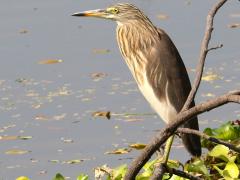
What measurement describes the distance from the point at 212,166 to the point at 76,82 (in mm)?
2704

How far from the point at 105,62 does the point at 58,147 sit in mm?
1581

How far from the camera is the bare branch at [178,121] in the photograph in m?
2.33

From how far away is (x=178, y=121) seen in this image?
240 cm

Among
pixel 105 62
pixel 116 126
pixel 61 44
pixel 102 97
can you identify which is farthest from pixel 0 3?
pixel 116 126

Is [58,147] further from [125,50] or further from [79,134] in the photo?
[125,50]

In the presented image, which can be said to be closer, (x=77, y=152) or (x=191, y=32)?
(x=77, y=152)

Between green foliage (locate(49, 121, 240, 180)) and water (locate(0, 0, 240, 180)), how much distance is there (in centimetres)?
117

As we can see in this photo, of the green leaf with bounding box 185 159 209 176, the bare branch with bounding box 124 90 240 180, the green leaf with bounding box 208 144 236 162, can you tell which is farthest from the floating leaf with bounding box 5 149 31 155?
the bare branch with bounding box 124 90 240 180

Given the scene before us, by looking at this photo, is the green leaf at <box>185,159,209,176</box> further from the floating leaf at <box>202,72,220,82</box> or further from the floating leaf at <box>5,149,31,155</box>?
the floating leaf at <box>202,72,220,82</box>

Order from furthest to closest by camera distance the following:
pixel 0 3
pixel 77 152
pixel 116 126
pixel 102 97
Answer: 1. pixel 0 3
2. pixel 102 97
3. pixel 116 126
4. pixel 77 152

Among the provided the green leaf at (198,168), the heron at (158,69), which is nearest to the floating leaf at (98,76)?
the heron at (158,69)

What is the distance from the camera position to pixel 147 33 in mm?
5793

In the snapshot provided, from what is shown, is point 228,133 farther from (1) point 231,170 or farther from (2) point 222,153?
(1) point 231,170

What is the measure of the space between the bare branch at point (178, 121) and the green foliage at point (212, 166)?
79cm
